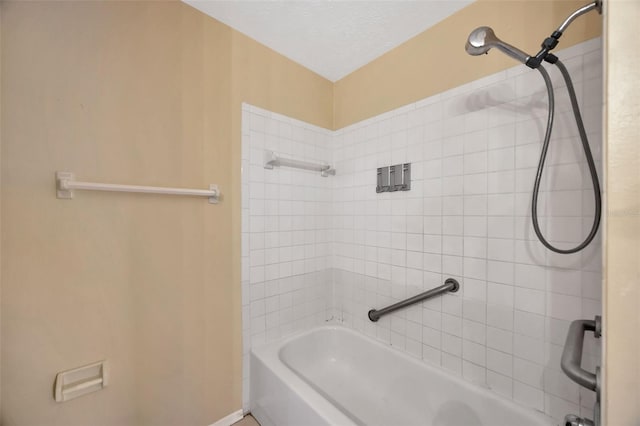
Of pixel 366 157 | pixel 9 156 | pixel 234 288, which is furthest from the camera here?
pixel 366 157

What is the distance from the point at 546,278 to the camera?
3.51ft

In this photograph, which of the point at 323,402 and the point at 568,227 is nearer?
the point at 568,227

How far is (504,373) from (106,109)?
216 cm

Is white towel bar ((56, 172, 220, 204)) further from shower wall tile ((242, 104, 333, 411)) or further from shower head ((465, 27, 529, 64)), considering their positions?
shower head ((465, 27, 529, 64))

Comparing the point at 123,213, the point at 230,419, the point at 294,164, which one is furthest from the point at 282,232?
the point at 230,419

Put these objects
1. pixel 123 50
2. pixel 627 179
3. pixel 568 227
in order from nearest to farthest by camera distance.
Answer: pixel 627 179 < pixel 568 227 < pixel 123 50

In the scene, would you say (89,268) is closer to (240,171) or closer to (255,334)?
(240,171)

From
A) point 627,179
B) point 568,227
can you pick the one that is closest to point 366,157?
point 568,227

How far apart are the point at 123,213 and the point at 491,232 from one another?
172 centimetres

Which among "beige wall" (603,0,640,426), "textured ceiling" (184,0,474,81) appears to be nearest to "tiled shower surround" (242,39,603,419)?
"textured ceiling" (184,0,474,81)

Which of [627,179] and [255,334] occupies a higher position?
[627,179]

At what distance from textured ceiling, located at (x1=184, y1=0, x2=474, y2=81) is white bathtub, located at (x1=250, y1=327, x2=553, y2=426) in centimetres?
193

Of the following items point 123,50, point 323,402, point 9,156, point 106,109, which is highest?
point 123,50

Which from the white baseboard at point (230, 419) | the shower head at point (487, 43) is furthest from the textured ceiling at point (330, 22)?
the white baseboard at point (230, 419)
